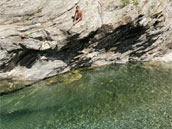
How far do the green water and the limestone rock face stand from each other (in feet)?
7.93

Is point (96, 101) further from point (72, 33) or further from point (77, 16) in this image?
point (77, 16)

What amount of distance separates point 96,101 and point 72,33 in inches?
320

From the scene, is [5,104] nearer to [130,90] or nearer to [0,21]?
[0,21]

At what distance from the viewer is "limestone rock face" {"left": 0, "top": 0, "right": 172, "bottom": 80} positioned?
20562 mm

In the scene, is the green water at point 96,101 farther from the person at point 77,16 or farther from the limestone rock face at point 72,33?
the person at point 77,16

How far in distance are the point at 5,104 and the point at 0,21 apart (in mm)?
8921

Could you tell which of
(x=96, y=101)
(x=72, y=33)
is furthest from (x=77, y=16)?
(x=96, y=101)

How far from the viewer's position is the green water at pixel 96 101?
52.9 feet

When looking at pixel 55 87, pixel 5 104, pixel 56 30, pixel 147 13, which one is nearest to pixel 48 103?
pixel 55 87

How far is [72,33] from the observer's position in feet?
70.6

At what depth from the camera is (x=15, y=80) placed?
22.8 metres

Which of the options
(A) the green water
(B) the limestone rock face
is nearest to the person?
(B) the limestone rock face

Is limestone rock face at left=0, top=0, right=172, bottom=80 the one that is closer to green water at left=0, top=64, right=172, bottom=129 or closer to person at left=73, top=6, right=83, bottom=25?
person at left=73, top=6, right=83, bottom=25

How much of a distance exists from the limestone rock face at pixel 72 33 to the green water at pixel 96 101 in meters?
2.42
